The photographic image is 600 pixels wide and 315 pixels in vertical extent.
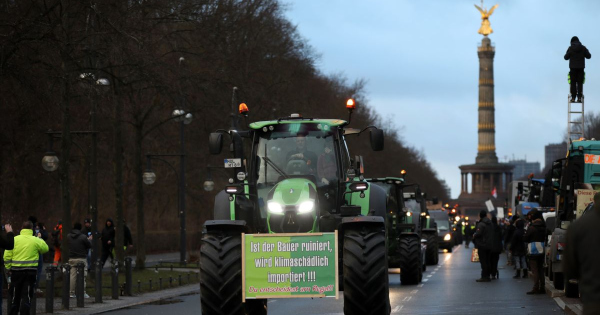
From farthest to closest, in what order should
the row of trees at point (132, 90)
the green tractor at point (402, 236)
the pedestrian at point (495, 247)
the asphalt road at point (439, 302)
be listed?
the pedestrian at point (495, 247) → the green tractor at point (402, 236) → the row of trees at point (132, 90) → the asphalt road at point (439, 302)

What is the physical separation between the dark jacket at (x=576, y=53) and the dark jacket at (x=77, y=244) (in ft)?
41.7

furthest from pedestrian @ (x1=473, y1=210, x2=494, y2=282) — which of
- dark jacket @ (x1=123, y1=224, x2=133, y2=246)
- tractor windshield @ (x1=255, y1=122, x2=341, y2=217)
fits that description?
tractor windshield @ (x1=255, y1=122, x2=341, y2=217)

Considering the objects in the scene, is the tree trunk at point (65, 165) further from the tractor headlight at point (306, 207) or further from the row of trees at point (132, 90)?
the tractor headlight at point (306, 207)

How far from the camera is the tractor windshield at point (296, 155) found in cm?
1612

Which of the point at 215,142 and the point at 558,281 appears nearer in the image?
the point at 215,142

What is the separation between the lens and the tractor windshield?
16.1 meters

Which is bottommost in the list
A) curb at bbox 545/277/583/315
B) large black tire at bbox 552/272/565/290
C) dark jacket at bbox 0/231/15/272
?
curb at bbox 545/277/583/315

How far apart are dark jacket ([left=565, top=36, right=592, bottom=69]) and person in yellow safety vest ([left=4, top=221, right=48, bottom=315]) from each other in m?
16.2

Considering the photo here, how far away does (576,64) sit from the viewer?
104 feet

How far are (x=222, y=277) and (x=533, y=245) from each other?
43.0 ft

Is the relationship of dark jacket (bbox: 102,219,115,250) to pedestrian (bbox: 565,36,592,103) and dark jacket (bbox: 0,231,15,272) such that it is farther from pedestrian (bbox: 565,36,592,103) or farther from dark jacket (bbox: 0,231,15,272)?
dark jacket (bbox: 0,231,15,272)

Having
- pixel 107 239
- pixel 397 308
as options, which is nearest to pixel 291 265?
pixel 397 308

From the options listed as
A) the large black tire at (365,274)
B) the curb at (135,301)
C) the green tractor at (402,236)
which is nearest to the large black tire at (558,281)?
the green tractor at (402,236)

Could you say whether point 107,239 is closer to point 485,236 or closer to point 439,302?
point 485,236
